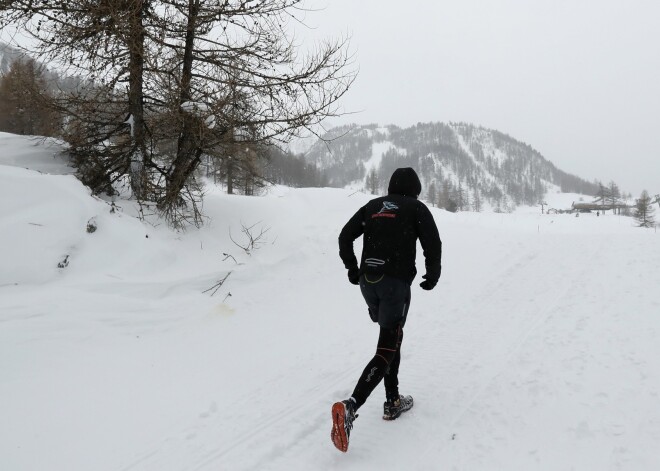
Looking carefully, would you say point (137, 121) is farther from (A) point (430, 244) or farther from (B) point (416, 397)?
(B) point (416, 397)

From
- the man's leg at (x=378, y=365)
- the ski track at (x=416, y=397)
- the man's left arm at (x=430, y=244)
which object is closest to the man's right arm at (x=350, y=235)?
the man's left arm at (x=430, y=244)

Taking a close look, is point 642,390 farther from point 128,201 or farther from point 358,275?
point 128,201

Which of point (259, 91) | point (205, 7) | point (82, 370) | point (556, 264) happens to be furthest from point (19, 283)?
point (556, 264)

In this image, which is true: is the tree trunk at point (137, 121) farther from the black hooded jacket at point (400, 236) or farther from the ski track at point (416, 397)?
the black hooded jacket at point (400, 236)

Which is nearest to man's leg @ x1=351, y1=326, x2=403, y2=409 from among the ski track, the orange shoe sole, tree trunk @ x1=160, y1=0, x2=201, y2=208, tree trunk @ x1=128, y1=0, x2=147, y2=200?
the orange shoe sole


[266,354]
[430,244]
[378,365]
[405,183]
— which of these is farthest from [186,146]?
[378,365]

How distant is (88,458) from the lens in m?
2.97

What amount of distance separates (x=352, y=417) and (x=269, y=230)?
223 inches

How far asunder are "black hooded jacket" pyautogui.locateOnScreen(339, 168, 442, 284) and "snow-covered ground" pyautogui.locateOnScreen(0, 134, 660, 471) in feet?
4.40

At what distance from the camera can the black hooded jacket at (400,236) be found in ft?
10.4

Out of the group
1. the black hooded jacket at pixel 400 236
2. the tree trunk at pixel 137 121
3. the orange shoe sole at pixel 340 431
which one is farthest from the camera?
the tree trunk at pixel 137 121

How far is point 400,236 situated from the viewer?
320cm

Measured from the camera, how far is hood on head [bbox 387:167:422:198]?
11.0 feet

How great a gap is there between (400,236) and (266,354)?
8.85ft
